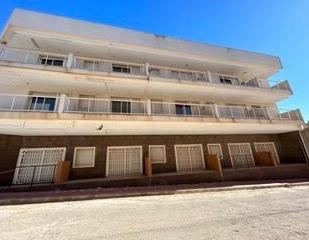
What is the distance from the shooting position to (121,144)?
1247 centimetres

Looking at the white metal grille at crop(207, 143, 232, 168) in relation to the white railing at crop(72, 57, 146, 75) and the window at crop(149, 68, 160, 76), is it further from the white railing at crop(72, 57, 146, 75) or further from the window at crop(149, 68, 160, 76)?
the white railing at crop(72, 57, 146, 75)

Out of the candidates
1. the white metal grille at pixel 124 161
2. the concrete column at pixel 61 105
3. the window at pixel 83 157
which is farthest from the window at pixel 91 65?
the white metal grille at pixel 124 161

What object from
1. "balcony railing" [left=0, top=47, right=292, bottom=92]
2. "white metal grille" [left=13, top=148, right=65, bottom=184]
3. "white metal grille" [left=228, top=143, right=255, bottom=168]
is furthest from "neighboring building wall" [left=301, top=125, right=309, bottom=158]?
"white metal grille" [left=13, top=148, right=65, bottom=184]

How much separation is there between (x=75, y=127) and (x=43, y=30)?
6.73 metres

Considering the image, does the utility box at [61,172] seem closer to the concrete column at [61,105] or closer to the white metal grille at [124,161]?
the white metal grille at [124,161]

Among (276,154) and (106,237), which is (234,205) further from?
(276,154)

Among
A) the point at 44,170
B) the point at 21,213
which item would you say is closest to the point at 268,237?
the point at 21,213

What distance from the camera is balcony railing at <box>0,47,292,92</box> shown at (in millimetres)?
10875

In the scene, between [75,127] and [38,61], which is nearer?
[75,127]

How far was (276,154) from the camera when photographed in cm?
1617

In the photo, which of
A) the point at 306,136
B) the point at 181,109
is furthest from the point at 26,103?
the point at 306,136

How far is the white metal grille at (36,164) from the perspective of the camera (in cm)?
1038

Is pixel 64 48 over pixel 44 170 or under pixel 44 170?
over

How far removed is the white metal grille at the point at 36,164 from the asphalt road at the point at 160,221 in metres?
4.40
